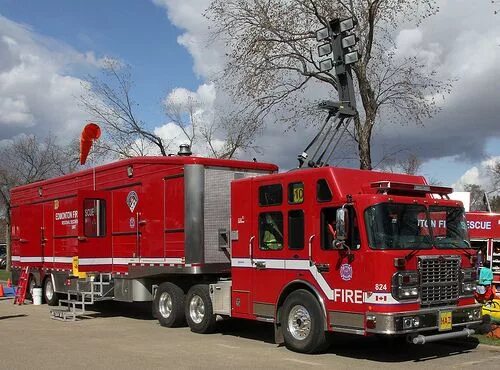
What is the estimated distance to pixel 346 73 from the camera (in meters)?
14.7

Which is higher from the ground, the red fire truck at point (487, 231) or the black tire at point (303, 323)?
the red fire truck at point (487, 231)

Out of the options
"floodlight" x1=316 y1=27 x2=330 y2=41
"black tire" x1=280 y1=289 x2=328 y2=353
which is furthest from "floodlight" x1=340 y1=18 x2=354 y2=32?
"black tire" x1=280 y1=289 x2=328 y2=353

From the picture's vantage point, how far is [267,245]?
10648mm

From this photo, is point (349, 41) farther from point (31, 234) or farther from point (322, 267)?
point (31, 234)

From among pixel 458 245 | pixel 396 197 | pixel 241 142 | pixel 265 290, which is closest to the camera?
pixel 396 197

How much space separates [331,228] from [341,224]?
0.61 metres

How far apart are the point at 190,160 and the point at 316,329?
4.59 m

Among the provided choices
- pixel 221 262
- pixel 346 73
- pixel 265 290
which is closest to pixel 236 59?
pixel 346 73

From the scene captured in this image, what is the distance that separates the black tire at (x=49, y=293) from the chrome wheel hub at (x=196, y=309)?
674cm

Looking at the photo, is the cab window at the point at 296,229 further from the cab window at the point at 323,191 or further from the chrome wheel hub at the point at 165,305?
the chrome wheel hub at the point at 165,305

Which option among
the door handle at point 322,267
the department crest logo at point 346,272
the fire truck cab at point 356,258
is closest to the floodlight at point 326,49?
the fire truck cab at point 356,258

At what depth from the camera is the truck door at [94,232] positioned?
1514cm

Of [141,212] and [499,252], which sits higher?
[141,212]

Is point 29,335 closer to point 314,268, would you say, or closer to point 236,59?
point 314,268
